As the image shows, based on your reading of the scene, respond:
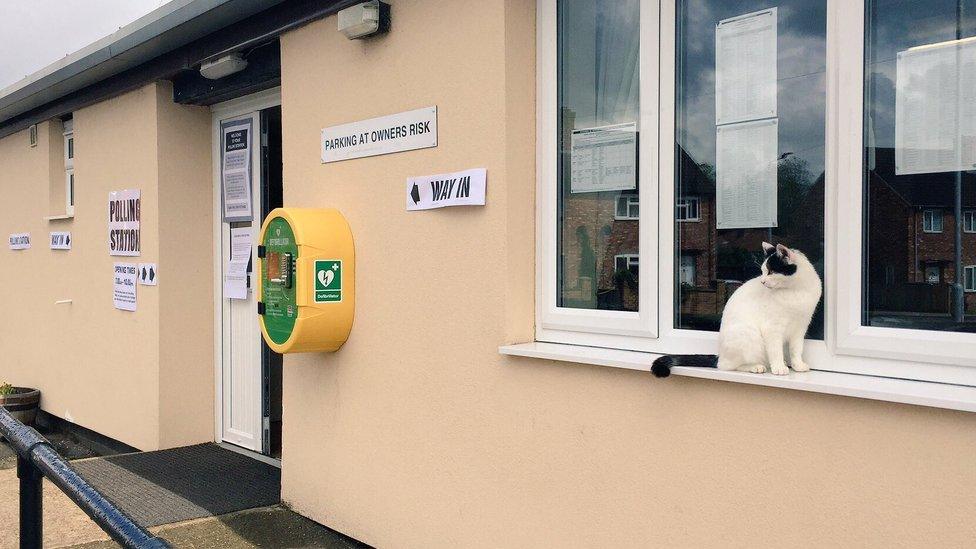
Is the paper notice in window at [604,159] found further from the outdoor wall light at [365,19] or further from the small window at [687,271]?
the outdoor wall light at [365,19]

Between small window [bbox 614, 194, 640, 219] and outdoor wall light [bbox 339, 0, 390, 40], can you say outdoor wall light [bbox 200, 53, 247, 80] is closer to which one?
outdoor wall light [bbox 339, 0, 390, 40]

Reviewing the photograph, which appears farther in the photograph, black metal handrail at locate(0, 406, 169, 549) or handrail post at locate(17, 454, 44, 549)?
handrail post at locate(17, 454, 44, 549)

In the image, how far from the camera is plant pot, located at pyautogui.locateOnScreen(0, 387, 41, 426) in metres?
8.15

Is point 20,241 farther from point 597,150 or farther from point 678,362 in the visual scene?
point 678,362

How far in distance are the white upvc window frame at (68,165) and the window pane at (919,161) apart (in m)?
7.64

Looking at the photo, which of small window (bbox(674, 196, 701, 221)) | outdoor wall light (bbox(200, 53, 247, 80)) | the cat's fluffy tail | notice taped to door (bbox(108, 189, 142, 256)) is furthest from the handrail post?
notice taped to door (bbox(108, 189, 142, 256))

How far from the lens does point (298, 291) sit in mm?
4488

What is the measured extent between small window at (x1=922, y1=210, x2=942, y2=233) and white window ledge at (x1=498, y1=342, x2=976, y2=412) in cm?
48

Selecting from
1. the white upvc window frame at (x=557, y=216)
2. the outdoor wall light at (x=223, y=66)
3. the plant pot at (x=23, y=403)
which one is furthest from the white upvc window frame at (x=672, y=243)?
the plant pot at (x=23, y=403)

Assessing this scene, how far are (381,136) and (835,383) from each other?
271cm

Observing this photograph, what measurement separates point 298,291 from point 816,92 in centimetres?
273

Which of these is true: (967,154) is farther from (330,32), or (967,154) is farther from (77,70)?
(77,70)

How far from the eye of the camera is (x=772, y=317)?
2920mm

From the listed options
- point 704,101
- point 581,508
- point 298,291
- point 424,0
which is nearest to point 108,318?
point 298,291
